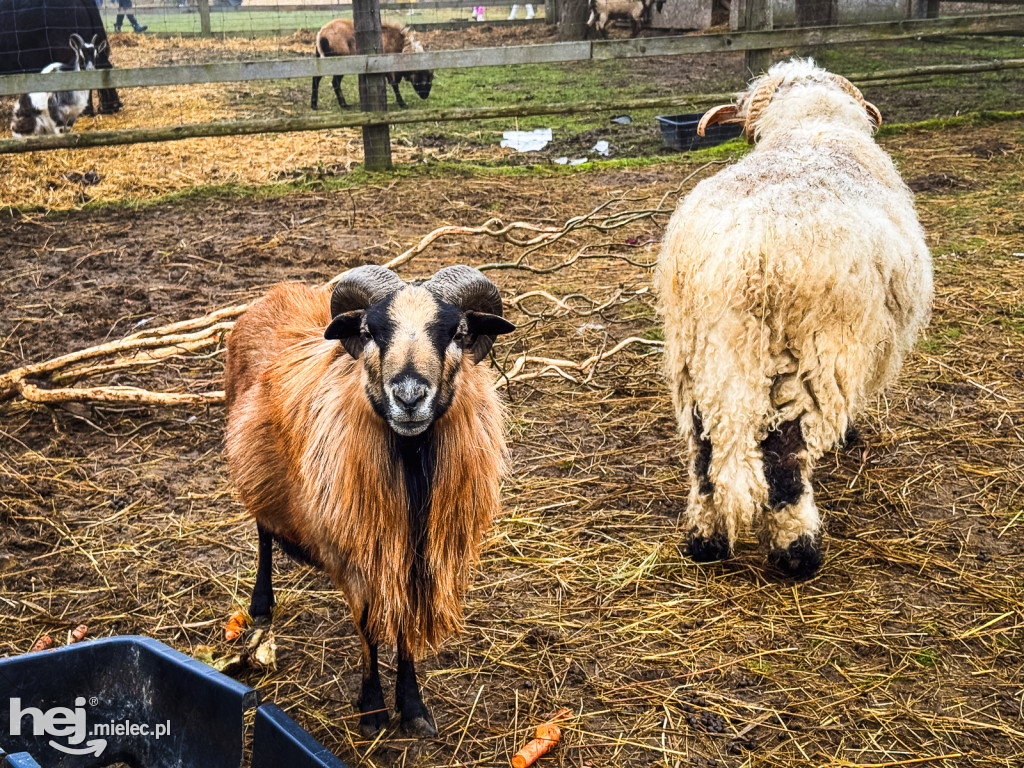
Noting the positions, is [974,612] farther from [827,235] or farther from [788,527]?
→ [827,235]

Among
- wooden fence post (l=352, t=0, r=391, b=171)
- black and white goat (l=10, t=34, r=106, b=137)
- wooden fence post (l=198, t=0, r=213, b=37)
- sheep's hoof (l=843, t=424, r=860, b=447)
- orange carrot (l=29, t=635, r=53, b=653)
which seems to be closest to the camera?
orange carrot (l=29, t=635, r=53, b=653)

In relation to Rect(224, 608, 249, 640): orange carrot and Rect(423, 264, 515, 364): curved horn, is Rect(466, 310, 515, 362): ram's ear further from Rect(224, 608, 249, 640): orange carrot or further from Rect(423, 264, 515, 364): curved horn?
Rect(224, 608, 249, 640): orange carrot

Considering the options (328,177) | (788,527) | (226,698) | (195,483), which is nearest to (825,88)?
(788,527)

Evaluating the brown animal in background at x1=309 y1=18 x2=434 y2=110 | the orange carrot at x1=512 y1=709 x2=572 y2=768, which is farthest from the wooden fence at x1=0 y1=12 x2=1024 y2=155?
the orange carrot at x1=512 y1=709 x2=572 y2=768

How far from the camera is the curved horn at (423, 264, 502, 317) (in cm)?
Result: 277

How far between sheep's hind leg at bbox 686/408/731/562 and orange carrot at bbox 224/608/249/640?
1913 millimetres

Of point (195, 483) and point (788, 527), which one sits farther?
point (195, 483)

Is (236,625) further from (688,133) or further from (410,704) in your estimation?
(688,133)

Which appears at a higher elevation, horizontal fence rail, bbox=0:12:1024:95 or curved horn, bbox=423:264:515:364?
horizontal fence rail, bbox=0:12:1024:95

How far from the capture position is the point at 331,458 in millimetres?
2846

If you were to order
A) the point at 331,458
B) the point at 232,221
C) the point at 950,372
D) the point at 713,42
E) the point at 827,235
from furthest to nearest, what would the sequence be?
the point at 713,42 → the point at 232,221 → the point at 950,372 → the point at 827,235 → the point at 331,458

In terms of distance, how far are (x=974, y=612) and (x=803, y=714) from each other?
96 cm

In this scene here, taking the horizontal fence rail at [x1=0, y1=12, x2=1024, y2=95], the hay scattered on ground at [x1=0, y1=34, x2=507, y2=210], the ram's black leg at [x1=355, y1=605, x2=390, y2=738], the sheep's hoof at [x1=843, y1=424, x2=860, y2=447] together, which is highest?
the horizontal fence rail at [x1=0, y1=12, x2=1024, y2=95]

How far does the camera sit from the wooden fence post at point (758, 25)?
32.9 ft
